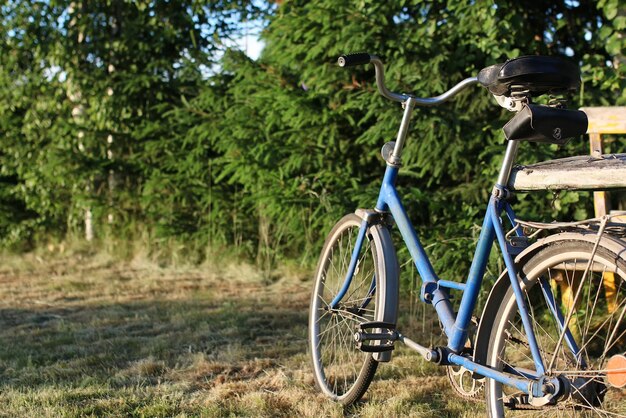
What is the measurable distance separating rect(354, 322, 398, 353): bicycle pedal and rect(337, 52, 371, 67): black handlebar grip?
3.17ft

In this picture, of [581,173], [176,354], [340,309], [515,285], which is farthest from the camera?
[176,354]

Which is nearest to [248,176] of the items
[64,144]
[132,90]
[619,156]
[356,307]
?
[132,90]

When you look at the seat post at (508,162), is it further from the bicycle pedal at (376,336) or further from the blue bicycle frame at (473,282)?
the bicycle pedal at (376,336)

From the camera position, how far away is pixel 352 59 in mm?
2730

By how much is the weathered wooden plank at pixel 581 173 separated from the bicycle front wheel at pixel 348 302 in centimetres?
72

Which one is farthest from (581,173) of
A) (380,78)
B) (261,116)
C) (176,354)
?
(261,116)

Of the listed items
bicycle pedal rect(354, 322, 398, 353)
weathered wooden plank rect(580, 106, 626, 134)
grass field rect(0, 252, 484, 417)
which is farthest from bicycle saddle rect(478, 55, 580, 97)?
weathered wooden plank rect(580, 106, 626, 134)

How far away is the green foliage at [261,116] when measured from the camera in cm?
473

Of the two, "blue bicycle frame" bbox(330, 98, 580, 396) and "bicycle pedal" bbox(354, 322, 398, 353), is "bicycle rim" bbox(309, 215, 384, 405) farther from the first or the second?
"bicycle pedal" bbox(354, 322, 398, 353)

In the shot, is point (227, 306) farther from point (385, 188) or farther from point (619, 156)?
point (619, 156)

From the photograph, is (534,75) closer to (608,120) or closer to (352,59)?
(352,59)

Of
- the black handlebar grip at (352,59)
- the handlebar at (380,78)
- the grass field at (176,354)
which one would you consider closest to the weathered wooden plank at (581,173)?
the handlebar at (380,78)

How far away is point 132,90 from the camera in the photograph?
23.3 ft

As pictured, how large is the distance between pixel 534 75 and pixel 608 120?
5.85 feet
